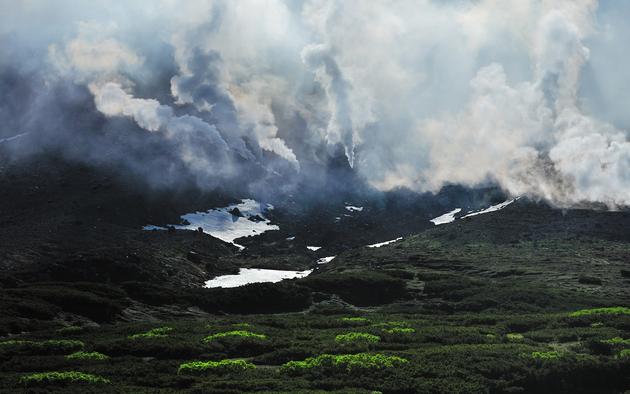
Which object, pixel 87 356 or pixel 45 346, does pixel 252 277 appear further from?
pixel 87 356

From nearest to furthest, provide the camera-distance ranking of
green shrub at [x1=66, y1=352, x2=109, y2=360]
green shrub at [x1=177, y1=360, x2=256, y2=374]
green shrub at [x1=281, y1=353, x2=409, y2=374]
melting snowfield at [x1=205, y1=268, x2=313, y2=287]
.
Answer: green shrub at [x1=177, y1=360, x2=256, y2=374] → green shrub at [x1=281, y1=353, x2=409, y2=374] → green shrub at [x1=66, y1=352, x2=109, y2=360] → melting snowfield at [x1=205, y1=268, x2=313, y2=287]

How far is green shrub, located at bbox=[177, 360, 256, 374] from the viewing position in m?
33.2

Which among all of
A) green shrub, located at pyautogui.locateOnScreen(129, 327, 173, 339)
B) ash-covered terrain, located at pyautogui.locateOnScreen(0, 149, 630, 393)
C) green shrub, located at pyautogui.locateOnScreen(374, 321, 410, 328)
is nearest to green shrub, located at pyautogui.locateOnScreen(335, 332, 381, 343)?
ash-covered terrain, located at pyautogui.locateOnScreen(0, 149, 630, 393)

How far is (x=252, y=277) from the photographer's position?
12350cm

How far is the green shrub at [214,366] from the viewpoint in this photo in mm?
33219

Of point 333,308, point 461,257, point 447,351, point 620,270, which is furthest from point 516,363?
point 461,257

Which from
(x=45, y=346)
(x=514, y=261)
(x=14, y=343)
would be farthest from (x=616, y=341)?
(x=514, y=261)

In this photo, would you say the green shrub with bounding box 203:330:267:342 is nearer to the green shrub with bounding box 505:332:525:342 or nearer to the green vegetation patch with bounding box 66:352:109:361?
the green vegetation patch with bounding box 66:352:109:361

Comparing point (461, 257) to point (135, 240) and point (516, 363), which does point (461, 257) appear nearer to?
point (135, 240)

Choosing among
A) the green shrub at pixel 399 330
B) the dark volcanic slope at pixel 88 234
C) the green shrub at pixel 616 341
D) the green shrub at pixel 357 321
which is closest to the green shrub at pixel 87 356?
the green shrub at pixel 399 330

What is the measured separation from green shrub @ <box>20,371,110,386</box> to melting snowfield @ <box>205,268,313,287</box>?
265ft

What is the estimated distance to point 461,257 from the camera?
11644cm

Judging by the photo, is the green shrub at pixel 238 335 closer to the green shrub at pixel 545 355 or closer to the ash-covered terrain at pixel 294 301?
the ash-covered terrain at pixel 294 301

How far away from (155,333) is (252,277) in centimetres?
7924
